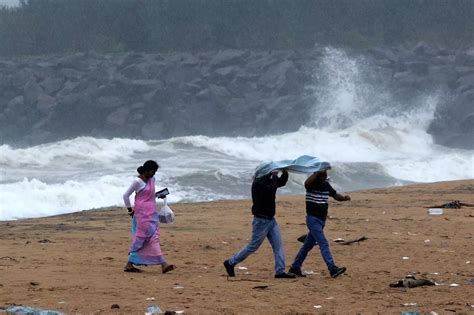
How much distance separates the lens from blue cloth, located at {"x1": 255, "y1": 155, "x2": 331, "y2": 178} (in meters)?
9.74

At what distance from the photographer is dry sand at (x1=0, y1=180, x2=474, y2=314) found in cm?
833

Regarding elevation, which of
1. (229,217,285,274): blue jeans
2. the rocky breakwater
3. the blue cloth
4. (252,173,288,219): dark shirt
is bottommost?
(229,217,285,274): blue jeans

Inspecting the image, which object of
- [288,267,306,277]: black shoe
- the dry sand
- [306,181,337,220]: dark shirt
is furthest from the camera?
[288,267,306,277]: black shoe

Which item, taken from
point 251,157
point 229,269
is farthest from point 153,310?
point 251,157

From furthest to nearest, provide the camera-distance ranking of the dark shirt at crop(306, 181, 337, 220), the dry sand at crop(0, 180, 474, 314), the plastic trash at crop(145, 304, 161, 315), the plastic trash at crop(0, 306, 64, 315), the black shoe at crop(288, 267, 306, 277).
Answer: the black shoe at crop(288, 267, 306, 277), the dark shirt at crop(306, 181, 337, 220), the dry sand at crop(0, 180, 474, 314), the plastic trash at crop(145, 304, 161, 315), the plastic trash at crop(0, 306, 64, 315)

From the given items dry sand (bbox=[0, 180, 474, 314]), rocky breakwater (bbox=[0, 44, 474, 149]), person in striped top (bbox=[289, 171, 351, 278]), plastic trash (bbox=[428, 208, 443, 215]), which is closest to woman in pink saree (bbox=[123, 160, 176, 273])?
dry sand (bbox=[0, 180, 474, 314])

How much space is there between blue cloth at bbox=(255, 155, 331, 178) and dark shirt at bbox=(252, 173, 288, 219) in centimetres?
7

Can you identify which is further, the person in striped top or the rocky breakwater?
the rocky breakwater

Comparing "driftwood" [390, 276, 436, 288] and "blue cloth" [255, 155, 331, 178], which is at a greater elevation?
"blue cloth" [255, 155, 331, 178]

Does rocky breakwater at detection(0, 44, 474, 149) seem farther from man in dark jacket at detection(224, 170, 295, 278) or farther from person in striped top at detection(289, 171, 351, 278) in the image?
man in dark jacket at detection(224, 170, 295, 278)

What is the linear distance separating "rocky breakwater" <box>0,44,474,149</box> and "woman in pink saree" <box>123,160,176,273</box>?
44593mm

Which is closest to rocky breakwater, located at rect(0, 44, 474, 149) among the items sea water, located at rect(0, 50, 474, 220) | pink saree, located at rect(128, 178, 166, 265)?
sea water, located at rect(0, 50, 474, 220)

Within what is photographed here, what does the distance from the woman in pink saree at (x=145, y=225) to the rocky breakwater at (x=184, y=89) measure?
146 ft

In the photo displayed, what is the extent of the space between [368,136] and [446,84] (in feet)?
38.8
